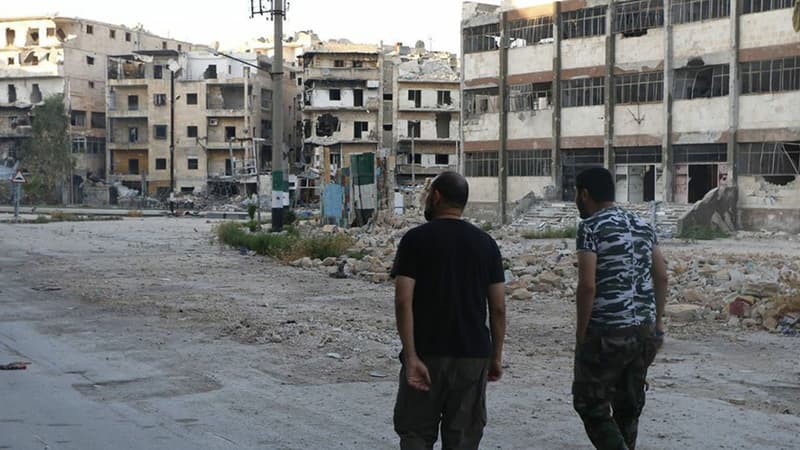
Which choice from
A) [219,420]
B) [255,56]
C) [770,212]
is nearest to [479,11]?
[770,212]

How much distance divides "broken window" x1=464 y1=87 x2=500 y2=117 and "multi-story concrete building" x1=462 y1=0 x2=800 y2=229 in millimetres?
60

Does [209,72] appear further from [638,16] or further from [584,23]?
[638,16]

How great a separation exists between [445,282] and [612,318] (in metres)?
1.14

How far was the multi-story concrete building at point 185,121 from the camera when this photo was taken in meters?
79.9

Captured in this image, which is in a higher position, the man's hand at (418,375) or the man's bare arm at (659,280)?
the man's bare arm at (659,280)

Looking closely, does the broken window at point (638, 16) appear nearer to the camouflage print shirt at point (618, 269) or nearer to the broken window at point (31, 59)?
the camouflage print shirt at point (618, 269)

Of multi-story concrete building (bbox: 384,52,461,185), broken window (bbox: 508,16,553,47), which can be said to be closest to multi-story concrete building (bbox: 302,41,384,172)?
multi-story concrete building (bbox: 384,52,461,185)

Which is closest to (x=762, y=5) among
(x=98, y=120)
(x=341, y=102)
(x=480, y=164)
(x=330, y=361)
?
(x=480, y=164)

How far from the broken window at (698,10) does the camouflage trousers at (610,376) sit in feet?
118

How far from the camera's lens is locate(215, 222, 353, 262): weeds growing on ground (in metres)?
22.2

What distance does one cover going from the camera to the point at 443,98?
77000mm

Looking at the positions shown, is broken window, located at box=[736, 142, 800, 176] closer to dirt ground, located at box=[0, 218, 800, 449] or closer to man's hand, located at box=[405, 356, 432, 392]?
dirt ground, located at box=[0, 218, 800, 449]

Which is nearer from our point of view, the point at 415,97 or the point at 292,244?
the point at 292,244

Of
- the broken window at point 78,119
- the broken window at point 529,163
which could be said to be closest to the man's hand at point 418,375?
the broken window at point 529,163
